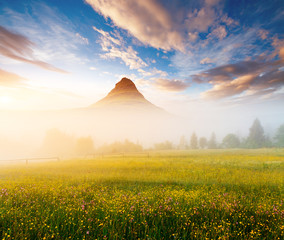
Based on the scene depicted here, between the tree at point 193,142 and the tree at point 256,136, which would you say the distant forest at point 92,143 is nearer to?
the tree at point 256,136

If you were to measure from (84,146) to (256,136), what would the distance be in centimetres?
10032

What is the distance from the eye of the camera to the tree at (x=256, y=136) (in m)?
91.8

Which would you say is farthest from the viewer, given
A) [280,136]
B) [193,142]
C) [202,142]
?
[202,142]

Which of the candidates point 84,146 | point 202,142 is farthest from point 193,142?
point 84,146

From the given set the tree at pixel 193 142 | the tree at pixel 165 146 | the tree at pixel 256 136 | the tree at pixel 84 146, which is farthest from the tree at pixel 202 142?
the tree at pixel 84 146

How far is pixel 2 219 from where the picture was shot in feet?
17.0

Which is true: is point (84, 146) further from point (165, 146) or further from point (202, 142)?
point (202, 142)

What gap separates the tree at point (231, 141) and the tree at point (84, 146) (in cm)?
9230

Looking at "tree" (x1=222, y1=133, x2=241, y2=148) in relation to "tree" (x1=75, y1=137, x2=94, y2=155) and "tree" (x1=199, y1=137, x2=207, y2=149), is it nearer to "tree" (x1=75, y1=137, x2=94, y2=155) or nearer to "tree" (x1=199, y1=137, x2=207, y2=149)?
"tree" (x1=199, y1=137, x2=207, y2=149)

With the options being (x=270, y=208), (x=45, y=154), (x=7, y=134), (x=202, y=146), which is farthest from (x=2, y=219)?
(x=202, y=146)

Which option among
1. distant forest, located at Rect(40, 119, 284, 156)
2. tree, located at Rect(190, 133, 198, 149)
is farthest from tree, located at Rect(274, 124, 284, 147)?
tree, located at Rect(190, 133, 198, 149)

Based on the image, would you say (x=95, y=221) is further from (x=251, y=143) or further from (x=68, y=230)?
(x=251, y=143)

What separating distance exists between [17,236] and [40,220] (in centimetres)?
109

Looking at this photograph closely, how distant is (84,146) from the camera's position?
93500 millimetres
